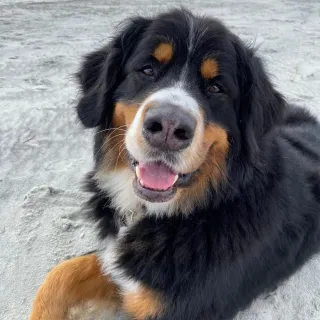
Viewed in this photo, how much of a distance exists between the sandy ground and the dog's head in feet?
3.07

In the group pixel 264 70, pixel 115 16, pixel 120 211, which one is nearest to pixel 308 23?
pixel 115 16

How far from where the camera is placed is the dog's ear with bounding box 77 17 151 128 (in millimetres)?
2502

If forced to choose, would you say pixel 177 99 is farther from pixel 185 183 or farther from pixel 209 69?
pixel 185 183

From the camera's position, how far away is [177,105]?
6.78 ft

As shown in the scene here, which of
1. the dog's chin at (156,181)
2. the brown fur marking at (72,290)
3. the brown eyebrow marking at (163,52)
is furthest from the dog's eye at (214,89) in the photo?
the brown fur marking at (72,290)

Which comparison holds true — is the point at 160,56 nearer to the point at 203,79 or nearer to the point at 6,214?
the point at 203,79

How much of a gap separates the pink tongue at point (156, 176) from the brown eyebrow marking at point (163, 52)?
613 mm

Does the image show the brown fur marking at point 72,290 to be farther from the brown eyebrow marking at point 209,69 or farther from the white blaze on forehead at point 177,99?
the brown eyebrow marking at point 209,69

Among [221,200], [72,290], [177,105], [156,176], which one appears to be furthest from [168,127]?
[72,290]

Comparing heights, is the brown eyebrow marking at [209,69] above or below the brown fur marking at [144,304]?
above

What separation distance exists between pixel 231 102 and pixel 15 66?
14.1 ft

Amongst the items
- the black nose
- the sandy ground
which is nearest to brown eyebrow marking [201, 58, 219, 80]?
the black nose

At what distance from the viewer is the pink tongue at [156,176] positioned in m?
2.26

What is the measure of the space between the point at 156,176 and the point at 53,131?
254 centimetres
